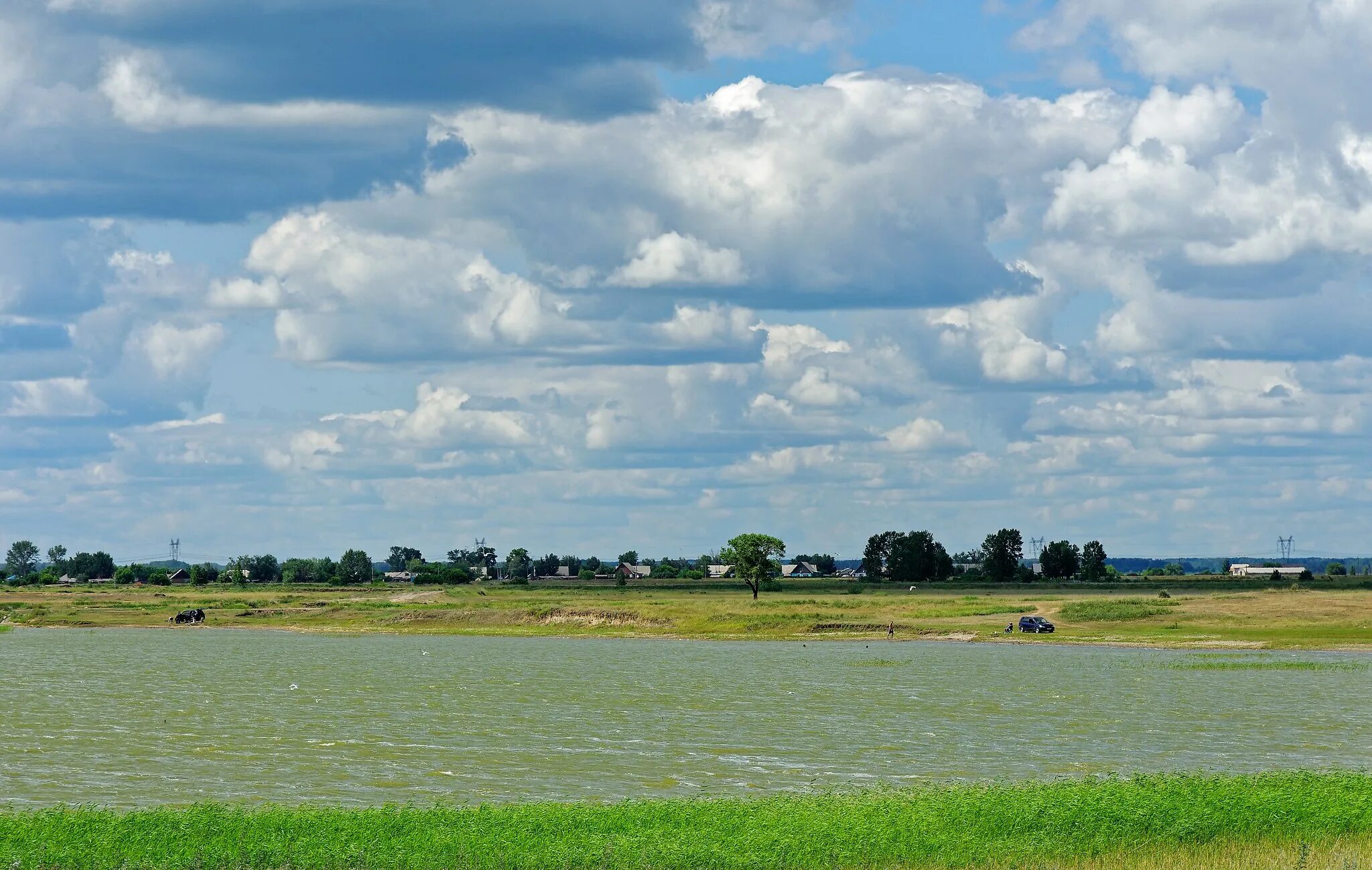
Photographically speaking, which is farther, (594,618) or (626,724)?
(594,618)

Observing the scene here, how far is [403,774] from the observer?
46656 mm

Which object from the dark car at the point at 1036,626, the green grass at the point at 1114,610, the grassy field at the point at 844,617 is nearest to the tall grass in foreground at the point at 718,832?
the grassy field at the point at 844,617

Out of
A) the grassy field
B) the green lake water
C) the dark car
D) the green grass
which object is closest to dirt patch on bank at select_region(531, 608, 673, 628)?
the grassy field

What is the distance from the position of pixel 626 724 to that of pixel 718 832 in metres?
29.3

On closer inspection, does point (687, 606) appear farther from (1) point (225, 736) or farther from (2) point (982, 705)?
(1) point (225, 736)

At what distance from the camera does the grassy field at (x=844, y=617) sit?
126 m

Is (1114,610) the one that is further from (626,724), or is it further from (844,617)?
(626,724)

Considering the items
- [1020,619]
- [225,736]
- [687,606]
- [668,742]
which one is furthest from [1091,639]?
[225,736]

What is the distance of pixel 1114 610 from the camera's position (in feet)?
468

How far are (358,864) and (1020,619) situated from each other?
11217cm

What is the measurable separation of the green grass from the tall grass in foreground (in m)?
104

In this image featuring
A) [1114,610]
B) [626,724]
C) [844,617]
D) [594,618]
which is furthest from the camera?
[594,618]

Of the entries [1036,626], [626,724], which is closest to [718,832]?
[626,724]

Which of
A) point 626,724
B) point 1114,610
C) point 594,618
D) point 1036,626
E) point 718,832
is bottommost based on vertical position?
point 626,724
